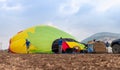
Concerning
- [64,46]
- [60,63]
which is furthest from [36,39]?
[60,63]

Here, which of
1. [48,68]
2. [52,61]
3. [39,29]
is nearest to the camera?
[48,68]

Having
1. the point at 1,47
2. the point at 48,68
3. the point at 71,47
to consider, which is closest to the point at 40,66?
the point at 48,68

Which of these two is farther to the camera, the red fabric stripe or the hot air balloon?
the hot air balloon

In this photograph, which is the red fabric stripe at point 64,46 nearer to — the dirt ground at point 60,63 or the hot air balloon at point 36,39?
the hot air balloon at point 36,39

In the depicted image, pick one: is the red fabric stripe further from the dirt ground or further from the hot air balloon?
the dirt ground

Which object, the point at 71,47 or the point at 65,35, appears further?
the point at 65,35

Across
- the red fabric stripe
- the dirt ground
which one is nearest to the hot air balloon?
the red fabric stripe

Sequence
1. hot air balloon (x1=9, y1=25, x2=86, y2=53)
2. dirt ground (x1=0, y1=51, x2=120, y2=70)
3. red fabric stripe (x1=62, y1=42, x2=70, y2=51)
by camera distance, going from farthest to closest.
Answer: hot air balloon (x1=9, y1=25, x2=86, y2=53), red fabric stripe (x1=62, y1=42, x2=70, y2=51), dirt ground (x1=0, y1=51, x2=120, y2=70)

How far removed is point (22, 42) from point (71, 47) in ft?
16.1

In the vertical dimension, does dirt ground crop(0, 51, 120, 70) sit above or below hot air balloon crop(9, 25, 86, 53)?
below

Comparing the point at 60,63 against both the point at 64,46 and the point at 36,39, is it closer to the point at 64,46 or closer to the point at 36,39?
the point at 64,46

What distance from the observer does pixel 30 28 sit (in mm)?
38812

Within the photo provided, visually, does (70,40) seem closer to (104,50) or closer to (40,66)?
(104,50)

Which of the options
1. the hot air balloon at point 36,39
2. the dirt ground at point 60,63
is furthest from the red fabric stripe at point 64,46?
the dirt ground at point 60,63
